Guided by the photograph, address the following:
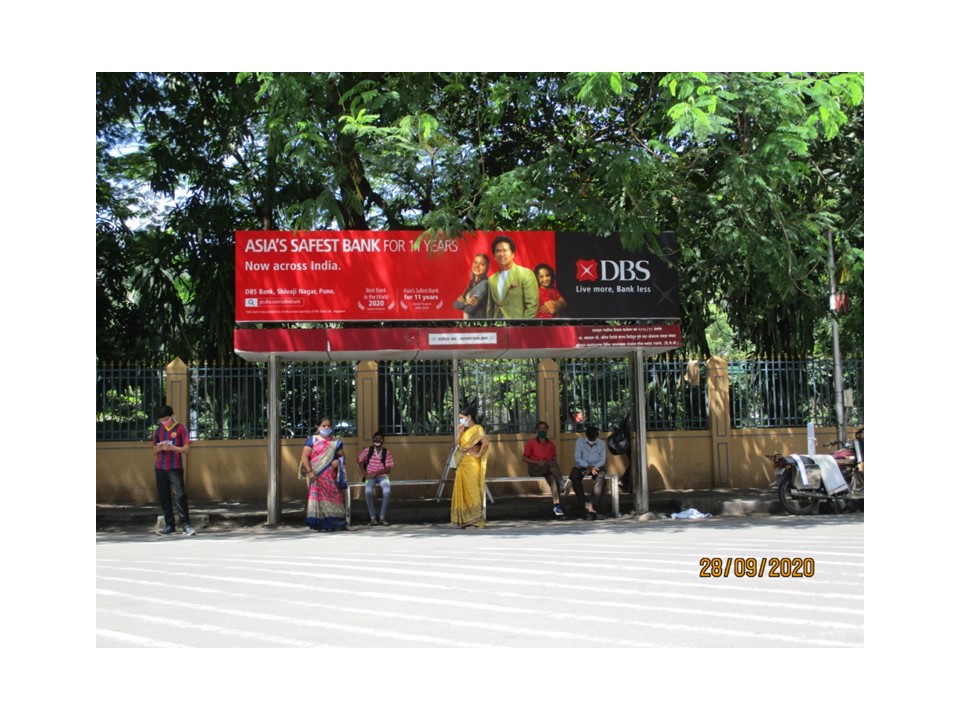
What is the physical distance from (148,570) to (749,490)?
10858 millimetres

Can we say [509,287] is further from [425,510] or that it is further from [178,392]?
[178,392]

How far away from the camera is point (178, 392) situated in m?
16.6

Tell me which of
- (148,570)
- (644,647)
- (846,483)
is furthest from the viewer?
(846,483)

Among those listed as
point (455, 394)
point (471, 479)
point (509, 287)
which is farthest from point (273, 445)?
point (509, 287)

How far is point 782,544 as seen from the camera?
440 inches

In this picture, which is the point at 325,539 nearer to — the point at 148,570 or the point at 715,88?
the point at 148,570

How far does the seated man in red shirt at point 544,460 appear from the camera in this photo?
1541 cm

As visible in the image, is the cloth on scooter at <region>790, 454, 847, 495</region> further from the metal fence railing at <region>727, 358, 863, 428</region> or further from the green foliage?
the metal fence railing at <region>727, 358, 863, 428</region>

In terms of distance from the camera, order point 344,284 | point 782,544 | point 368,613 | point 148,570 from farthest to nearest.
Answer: point 344,284 < point 782,544 < point 148,570 < point 368,613

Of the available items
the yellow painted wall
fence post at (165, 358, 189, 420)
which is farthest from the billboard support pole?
fence post at (165, 358, 189, 420)

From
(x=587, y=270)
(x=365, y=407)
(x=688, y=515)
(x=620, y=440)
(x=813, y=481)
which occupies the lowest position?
(x=688, y=515)

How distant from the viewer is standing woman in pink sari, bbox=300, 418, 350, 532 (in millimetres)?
13914

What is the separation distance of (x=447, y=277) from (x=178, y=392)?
543 cm

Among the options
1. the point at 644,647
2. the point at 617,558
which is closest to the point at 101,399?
the point at 617,558
